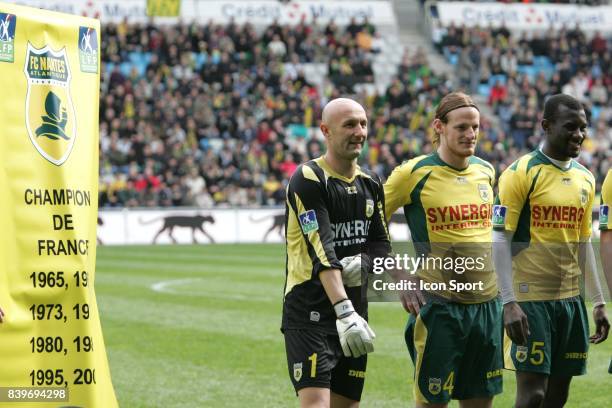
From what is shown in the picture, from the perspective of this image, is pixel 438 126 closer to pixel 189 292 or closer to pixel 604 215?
pixel 604 215

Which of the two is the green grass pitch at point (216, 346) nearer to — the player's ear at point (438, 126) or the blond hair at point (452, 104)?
the player's ear at point (438, 126)

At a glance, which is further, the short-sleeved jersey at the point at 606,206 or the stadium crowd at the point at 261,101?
the stadium crowd at the point at 261,101

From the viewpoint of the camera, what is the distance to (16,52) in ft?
17.6

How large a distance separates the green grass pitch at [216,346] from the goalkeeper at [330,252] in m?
2.93

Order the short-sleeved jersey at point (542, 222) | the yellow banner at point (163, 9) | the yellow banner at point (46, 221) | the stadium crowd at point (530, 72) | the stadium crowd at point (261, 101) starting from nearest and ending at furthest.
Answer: the yellow banner at point (46, 221) → the short-sleeved jersey at point (542, 222) → the stadium crowd at point (261, 101) → the yellow banner at point (163, 9) → the stadium crowd at point (530, 72)

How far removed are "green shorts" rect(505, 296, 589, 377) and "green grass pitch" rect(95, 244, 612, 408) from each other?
210 cm

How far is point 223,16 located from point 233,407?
29149 millimetres

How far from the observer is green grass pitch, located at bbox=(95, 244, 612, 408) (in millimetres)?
8711

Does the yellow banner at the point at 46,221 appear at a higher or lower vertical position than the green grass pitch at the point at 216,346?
higher

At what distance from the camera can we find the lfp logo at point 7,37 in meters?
5.32

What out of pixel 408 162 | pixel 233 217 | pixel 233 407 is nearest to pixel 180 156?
pixel 233 217

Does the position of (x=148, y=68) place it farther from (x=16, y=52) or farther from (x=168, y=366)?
(x=16, y=52)

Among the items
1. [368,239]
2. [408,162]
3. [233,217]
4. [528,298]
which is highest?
[408,162]

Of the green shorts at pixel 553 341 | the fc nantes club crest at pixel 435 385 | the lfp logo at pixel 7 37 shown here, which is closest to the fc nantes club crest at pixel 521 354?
the green shorts at pixel 553 341
